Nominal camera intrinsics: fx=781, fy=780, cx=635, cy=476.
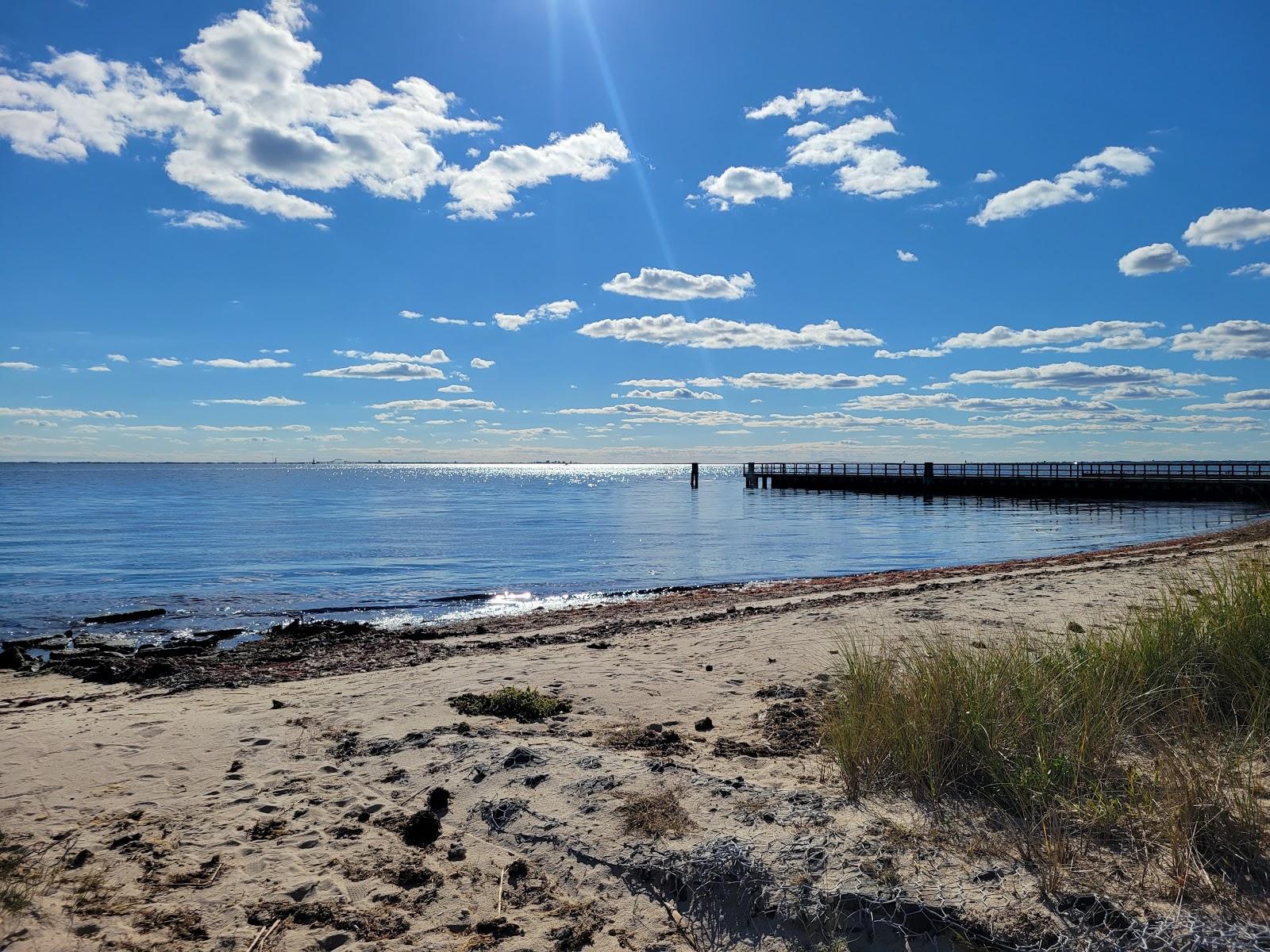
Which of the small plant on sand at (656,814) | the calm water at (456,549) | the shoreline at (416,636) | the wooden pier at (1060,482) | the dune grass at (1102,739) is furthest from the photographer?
the wooden pier at (1060,482)

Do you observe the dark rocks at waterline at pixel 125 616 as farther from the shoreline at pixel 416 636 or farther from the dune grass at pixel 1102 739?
the dune grass at pixel 1102 739

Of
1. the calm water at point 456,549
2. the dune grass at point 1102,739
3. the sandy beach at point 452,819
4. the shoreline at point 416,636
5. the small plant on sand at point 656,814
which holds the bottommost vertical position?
the calm water at point 456,549

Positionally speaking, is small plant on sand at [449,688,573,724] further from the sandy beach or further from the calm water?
the calm water

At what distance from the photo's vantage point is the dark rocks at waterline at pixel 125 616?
53.7ft

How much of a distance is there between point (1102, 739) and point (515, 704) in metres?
4.83

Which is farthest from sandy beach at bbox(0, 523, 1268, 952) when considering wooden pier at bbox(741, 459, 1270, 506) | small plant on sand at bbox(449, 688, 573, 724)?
wooden pier at bbox(741, 459, 1270, 506)

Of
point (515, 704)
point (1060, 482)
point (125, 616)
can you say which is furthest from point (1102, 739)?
point (1060, 482)

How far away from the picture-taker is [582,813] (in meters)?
4.88

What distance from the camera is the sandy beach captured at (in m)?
3.87

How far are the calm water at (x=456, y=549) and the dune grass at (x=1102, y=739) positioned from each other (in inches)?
535

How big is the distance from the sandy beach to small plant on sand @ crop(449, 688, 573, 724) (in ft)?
0.52

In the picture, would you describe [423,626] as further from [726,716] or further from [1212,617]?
[1212,617]

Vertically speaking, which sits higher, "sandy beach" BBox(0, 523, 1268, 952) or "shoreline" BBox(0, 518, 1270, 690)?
"sandy beach" BBox(0, 523, 1268, 952)

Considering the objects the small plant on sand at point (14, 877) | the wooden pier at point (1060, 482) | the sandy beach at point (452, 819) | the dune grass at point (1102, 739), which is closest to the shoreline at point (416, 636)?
the sandy beach at point (452, 819)
